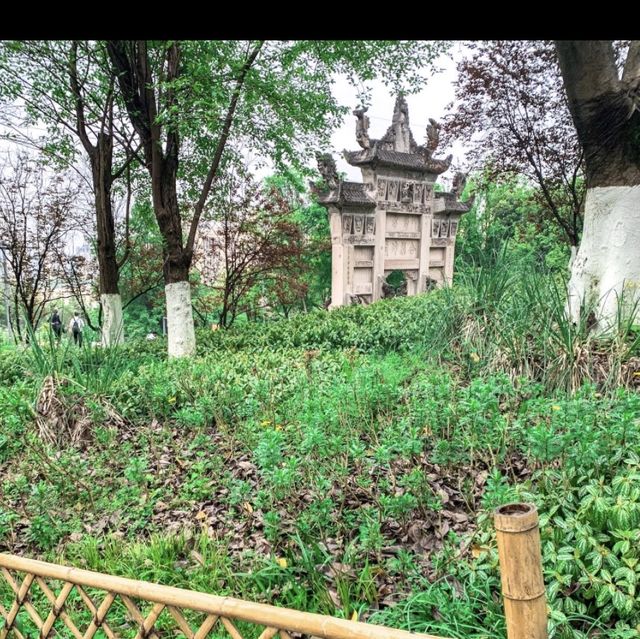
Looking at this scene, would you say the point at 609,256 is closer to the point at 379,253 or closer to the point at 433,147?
the point at 379,253

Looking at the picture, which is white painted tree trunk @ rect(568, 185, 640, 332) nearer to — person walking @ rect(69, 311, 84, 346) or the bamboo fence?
the bamboo fence

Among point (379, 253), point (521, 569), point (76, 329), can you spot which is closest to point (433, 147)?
point (379, 253)

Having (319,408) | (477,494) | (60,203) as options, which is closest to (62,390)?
(319,408)

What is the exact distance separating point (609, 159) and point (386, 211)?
16.7 ft

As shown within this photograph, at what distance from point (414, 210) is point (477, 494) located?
24.4 ft

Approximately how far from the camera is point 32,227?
26.2 feet

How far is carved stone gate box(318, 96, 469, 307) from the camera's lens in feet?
25.6

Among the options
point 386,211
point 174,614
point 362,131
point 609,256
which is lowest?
point 174,614

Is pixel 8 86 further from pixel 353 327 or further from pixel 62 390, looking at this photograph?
pixel 353 327

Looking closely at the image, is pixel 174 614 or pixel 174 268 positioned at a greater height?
pixel 174 268

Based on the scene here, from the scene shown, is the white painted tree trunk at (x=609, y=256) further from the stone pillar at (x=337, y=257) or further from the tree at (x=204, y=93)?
the stone pillar at (x=337, y=257)

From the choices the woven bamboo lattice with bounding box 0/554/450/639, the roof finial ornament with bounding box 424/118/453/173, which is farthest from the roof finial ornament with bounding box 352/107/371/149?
the woven bamboo lattice with bounding box 0/554/450/639

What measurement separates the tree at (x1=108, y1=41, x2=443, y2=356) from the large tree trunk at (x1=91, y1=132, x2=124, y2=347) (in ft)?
4.02

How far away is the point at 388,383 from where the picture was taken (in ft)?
10.5
